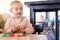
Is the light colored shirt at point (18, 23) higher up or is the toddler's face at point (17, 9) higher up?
the toddler's face at point (17, 9)

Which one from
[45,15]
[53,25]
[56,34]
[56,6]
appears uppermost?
[56,6]

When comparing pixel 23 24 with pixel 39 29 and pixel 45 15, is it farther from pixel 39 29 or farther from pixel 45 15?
pixel 45 15

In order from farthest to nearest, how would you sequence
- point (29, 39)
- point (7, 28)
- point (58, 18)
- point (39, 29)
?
point (58, 18), point (39, 29), point (7, 28), point (29, 39)

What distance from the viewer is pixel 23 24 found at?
1103 mm

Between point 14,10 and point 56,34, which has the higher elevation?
point 14,10

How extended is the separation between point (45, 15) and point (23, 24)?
0.75 meters

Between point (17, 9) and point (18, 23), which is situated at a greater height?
point (17, 9)

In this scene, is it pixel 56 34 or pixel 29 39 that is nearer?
pixel 29 39

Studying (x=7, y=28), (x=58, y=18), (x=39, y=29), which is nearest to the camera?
(x=7, y=28)

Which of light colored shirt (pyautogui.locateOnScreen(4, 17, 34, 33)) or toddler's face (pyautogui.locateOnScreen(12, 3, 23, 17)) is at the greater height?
toddler's face (pyautogui.locateOnScreen(12, 3, 23, 17))

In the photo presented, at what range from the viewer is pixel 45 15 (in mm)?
1792

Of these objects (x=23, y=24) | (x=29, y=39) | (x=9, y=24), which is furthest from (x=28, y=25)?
(x=29, y=39)

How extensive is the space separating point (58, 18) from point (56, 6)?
0.17m

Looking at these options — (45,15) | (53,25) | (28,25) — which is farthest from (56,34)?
(28,25)
